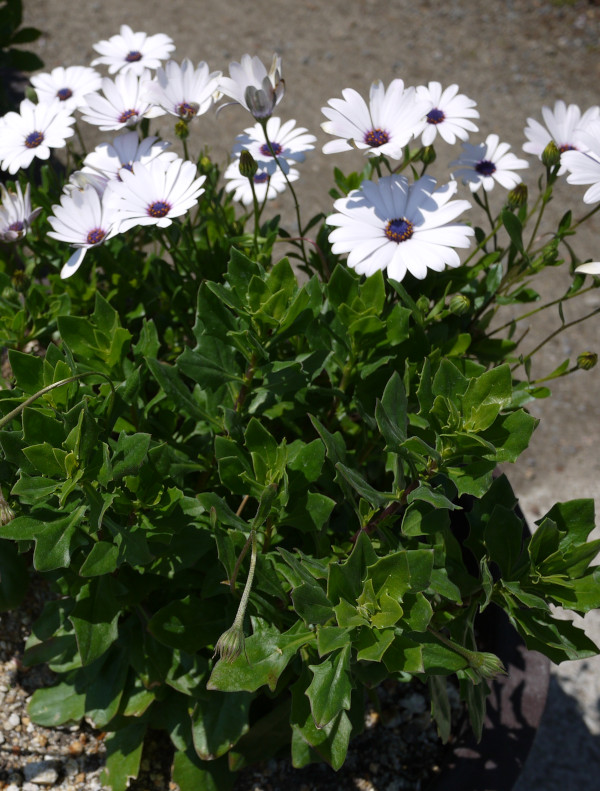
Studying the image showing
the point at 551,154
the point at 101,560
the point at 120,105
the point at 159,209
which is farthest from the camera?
the point at 120,105

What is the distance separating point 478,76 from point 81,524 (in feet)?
11.2

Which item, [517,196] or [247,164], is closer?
[247,164]

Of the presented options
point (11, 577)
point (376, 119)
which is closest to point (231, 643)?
point (11, 577)

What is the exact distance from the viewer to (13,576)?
1518 mm

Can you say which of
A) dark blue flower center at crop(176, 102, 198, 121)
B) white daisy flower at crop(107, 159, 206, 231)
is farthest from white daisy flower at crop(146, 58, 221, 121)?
white daisy flower at crop(107, 159, 206, 231)

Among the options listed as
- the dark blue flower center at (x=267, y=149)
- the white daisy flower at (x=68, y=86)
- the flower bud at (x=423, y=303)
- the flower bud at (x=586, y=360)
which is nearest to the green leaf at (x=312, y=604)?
the flower bud at (x=423, y=303)

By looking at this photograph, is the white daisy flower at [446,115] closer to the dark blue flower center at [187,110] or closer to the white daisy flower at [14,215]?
the dark blue flower center at [187,110]

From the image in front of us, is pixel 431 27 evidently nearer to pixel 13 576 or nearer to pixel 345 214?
pixel 345 214

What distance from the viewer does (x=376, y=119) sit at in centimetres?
127

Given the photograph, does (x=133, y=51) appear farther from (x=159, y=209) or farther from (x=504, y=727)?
(x=504, y=727)

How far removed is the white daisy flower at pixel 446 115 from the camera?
4.37 ft

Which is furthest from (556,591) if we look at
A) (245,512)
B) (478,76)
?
(478,76)

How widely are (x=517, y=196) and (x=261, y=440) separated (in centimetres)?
60

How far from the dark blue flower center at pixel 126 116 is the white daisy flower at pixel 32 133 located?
0.27 feet
